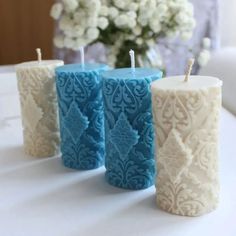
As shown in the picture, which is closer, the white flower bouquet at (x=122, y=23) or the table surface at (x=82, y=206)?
the table surface at (x=82, y=206)

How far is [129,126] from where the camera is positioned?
625 mm

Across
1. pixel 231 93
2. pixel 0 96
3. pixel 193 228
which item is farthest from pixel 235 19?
pixel 193 228

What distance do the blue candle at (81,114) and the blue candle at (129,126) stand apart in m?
0.05

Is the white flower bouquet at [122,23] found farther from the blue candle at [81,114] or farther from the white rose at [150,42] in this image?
the blue candle at [81,114]

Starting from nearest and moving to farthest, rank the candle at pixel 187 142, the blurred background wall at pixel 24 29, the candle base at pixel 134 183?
the candle at pixel 187 142 → the candle base at pixel 134 183 → the blurred background wall at pixel 24 29

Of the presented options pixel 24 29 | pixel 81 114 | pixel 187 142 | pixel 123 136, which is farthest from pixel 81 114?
pixel 24 29

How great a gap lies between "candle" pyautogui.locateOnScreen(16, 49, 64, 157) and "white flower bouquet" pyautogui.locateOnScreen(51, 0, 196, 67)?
0.39 m

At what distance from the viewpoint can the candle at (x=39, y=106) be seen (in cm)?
77

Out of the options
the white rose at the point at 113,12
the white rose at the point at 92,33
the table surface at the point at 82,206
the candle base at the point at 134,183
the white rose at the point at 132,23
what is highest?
the white rose at the point at 113,12

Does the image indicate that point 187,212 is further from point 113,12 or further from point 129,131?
point 113,12

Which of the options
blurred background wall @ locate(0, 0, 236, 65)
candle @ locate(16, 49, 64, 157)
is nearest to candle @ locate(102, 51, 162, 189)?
candle @ locate(16, 49, 64, 157)

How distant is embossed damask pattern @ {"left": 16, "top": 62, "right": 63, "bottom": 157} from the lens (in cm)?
77

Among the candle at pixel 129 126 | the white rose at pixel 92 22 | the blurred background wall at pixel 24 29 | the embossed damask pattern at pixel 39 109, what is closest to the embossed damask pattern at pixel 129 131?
the candle at pixel 129 126

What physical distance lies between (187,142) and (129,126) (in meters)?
0.10
